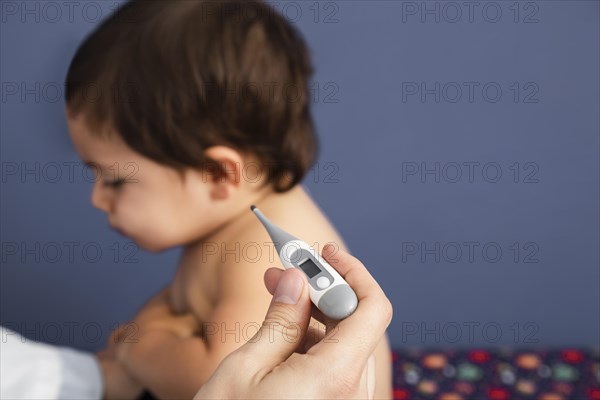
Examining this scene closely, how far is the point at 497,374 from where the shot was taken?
3.83ft

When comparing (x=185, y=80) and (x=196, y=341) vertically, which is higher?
(x=185, y=80)

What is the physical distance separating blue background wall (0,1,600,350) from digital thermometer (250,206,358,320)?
633 millimetres

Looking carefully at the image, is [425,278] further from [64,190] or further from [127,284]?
[64,190]

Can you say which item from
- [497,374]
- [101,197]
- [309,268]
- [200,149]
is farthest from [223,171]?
[497,374]

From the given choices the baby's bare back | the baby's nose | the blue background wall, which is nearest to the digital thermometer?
the baby's bare back

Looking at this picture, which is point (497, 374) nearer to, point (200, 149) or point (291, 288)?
point (200, 149)

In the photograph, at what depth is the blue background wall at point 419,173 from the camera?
1.14 m

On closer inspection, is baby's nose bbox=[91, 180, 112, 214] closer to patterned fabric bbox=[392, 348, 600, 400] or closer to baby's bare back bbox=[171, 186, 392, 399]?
baby's bare back bbox=[171, 186, 392, 399]

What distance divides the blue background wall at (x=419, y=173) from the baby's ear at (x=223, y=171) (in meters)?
0.32

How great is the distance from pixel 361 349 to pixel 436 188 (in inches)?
29.3

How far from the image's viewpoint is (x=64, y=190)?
1229 mm

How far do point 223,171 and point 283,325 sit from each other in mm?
398

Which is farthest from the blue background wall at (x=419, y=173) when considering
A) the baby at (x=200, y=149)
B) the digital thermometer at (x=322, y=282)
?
the digital thermometer at (x=322, y=282)

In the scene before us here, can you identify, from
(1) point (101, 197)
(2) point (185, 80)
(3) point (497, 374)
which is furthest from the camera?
(3) point (497, 374)
